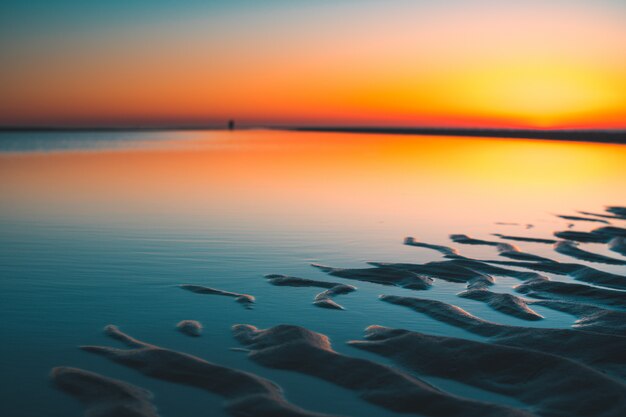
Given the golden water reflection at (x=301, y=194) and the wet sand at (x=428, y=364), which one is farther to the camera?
the golden water reflection at (x=301, y=194)

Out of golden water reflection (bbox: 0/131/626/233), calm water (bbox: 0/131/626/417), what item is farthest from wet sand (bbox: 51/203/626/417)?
golden water reflection (bbox: 0/131/626/233)

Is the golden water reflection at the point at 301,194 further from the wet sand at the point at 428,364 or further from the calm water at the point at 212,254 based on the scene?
the wet sand at the point at 428,364

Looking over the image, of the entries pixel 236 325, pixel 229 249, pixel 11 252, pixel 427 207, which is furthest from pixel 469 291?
pixel 427 207

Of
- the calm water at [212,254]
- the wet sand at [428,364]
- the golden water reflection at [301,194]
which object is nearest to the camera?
the wet sand at [428,364]

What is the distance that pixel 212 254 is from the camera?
1288 centimetres

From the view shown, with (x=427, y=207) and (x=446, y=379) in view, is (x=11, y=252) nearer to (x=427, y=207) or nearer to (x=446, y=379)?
(x=446, y=379)

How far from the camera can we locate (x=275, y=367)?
6738 mm

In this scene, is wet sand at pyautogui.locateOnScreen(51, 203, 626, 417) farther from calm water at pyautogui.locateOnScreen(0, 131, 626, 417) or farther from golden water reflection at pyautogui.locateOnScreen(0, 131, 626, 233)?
golden water reflection at pyautogui.locateOnScreen(0, 131, 626, 233)

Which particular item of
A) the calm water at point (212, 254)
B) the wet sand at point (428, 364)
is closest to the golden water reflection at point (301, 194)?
the calm water at point (212, 254)

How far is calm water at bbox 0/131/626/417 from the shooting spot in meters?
6.85

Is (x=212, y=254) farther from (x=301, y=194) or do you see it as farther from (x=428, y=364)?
(x=301, y=194)

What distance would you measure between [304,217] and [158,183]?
11.6 m

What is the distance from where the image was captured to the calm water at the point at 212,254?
22.5 ft

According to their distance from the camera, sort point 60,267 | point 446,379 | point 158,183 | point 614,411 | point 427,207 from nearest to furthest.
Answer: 1. point 614,411
2. point 446,379
3. point 60,267
4. point 427,207
5. point 158,183
